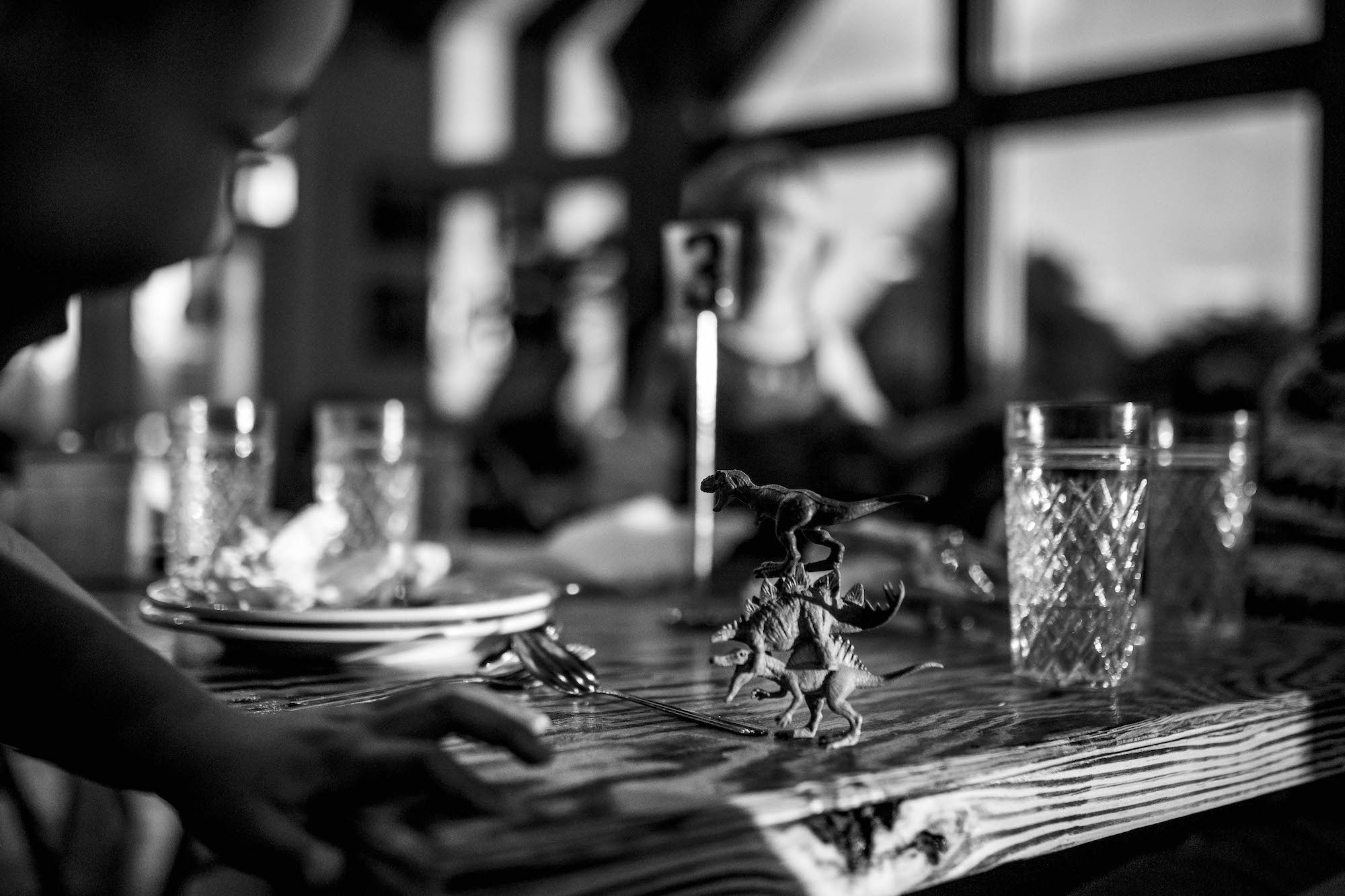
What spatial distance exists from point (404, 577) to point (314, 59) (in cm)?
59

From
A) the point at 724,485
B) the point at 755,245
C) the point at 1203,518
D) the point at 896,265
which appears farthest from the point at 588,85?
the point at 724,485

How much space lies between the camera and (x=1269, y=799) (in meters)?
0.97

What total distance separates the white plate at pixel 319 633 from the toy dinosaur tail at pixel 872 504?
1.17ft

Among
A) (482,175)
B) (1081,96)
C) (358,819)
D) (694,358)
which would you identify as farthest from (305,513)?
(482,175)

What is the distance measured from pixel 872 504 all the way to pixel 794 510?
0.04 metres

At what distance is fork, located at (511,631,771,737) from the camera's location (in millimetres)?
803

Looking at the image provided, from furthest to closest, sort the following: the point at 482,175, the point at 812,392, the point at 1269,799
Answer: the point at 482,175 → the point at 812,392 → the point at 1269,799

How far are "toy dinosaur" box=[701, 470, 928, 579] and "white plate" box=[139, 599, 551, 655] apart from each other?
30 cm

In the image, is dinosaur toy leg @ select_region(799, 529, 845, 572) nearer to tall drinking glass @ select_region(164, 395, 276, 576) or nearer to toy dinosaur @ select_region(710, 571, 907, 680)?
toy dinosaur @ select_region(710, 571, 907, 680)

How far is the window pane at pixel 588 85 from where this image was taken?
635 cm

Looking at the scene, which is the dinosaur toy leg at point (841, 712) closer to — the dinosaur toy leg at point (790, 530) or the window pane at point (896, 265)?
the dinosaur toy leg at point (790, 530)

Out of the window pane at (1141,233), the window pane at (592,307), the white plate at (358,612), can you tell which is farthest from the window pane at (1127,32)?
the white plate at (358,612)

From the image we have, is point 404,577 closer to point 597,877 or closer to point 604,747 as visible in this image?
point 604,747

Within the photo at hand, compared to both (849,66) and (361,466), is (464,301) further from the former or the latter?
(361,466)
